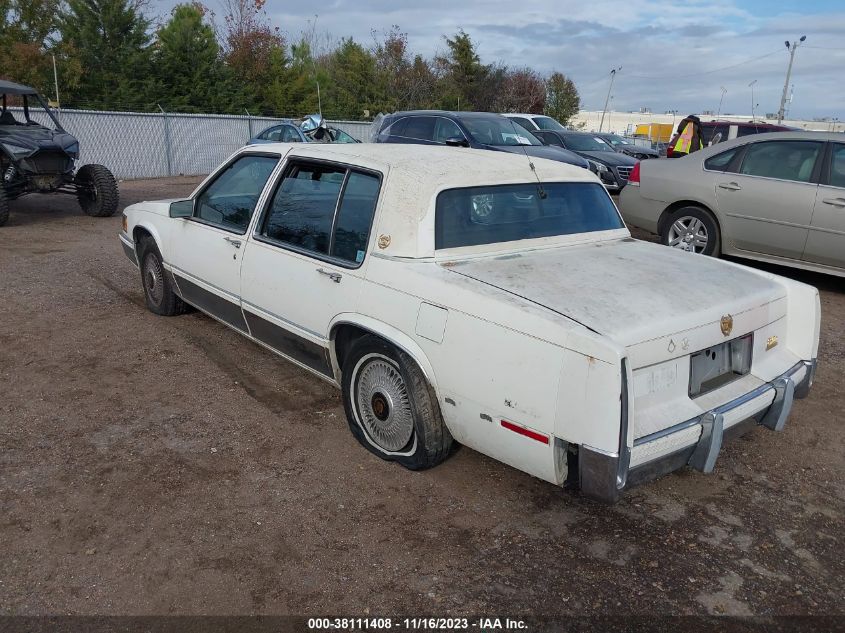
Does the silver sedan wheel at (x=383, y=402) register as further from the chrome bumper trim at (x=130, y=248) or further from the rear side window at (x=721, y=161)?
the rear side window at (x=721, y=161)

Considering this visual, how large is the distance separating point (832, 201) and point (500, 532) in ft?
18.5

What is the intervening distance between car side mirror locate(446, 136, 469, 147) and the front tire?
3.88m

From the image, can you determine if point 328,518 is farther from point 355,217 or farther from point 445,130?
point 445,130

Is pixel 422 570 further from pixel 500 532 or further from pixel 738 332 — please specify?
pixel 738 332

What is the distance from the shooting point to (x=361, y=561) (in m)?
2.85

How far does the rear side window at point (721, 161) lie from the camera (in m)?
7.74

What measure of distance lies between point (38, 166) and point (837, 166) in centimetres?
1031

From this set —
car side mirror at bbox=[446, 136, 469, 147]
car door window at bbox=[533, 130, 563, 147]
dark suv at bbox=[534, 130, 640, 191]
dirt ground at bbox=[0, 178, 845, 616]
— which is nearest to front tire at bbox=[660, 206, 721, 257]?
dirt ground at bbox=[0, 178, 845, 616]

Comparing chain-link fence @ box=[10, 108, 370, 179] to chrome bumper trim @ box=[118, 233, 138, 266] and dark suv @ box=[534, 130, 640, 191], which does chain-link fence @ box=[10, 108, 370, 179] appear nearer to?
dark suv @ box=[534, 130, 640, 191]

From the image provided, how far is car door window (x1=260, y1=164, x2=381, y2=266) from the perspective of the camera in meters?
3.68

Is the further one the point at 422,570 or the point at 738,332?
the point at 738,332

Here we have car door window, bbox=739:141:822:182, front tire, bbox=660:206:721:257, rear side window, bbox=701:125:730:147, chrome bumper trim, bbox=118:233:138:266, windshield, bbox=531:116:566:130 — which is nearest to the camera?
chrome bumper trim, bbox=118:233:138:266

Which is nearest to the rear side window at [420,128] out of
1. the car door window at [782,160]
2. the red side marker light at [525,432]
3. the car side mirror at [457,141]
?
the car side mirror at [457,141]

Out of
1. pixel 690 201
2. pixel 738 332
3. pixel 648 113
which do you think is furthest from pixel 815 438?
pixel 648 113
